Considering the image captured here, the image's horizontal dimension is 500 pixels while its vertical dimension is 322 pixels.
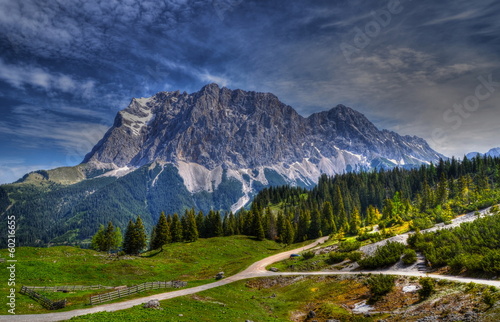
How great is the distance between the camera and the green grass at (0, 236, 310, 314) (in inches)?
1687

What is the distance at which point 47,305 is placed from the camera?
A: 31188 mm

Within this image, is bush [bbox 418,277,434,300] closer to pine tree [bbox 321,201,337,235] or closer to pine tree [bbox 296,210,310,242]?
pine tree [bbox 321,201,337,235]

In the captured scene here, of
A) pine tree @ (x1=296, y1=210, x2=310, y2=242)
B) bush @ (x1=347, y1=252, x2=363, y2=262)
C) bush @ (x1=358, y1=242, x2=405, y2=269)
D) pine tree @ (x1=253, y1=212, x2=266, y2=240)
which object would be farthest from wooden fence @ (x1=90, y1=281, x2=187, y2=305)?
pine tree @ (x1=296, y1=210, x2=310, y2=242)

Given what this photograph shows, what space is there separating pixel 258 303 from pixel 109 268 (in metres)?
37.1

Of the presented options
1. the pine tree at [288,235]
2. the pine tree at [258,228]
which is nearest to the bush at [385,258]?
the pine tree at [288,235]

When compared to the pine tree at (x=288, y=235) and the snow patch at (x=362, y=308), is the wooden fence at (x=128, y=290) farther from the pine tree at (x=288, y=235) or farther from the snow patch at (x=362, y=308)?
the pine tree at (x=288, y=235)

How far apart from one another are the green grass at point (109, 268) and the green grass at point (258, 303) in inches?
317

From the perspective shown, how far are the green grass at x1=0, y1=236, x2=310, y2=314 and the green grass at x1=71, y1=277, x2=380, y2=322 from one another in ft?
26.4

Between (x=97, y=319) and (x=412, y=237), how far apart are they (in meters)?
53.8

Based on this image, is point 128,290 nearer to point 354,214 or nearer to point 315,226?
point 354,214

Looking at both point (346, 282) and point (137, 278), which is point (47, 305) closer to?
point (137, 278)

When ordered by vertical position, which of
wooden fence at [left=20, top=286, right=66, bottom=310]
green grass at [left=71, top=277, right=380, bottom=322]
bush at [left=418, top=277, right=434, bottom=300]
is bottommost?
green grass at [left=71, top=277, right=380, bottom=322]

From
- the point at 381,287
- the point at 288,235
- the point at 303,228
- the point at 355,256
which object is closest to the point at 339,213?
the point at 303,228

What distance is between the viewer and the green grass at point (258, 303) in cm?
2792
